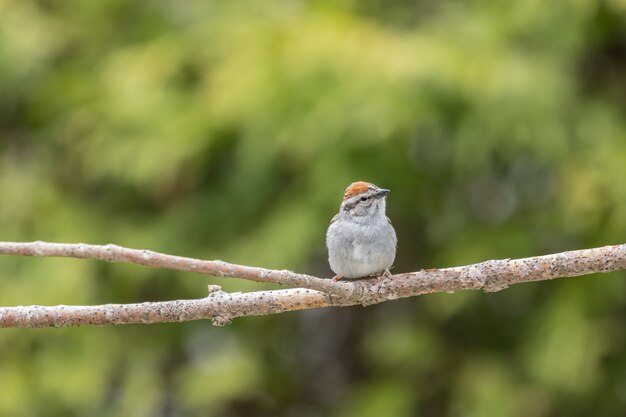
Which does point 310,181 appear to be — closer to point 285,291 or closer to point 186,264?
point 285,291

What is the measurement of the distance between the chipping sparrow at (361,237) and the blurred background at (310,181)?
4.22 ft

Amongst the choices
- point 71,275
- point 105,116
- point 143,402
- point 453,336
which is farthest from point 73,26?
point 453,336

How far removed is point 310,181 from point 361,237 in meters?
1.85

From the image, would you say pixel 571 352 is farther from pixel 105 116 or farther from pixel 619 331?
pixel 105 116

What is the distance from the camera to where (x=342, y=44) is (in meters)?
5.24

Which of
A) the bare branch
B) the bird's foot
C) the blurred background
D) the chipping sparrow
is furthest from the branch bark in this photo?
the blurred background

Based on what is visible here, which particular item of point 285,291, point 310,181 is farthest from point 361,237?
point 310,181

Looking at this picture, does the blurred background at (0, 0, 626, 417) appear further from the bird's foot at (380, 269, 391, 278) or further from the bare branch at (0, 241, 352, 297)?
the bare branch at (0, 241, 352, 297)

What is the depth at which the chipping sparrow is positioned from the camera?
136 inches

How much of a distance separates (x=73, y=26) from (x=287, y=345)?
2.60 metres

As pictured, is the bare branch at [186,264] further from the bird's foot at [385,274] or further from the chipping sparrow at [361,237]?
the chipping sparrow at [361,237]

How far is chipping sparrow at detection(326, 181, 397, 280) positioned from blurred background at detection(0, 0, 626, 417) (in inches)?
50.6

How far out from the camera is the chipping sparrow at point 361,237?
11.3 ft

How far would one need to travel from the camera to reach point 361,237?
3592 millimetres
